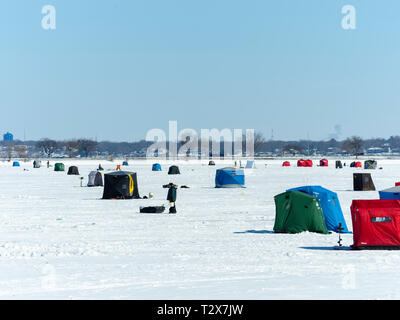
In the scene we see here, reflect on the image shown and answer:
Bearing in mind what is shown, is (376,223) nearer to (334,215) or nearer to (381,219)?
(381,219)

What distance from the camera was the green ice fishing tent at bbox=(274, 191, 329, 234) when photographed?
60.5 feet

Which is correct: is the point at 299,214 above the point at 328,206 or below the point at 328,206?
below

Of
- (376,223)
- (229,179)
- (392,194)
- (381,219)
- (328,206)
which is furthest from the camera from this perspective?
(229,179)

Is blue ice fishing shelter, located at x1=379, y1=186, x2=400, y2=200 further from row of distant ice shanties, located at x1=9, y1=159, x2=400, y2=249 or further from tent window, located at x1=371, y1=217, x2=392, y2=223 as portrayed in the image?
tent window, located at x1=371, y1=217, x2=392, y2=223

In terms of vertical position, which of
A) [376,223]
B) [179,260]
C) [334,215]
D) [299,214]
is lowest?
[179,260]

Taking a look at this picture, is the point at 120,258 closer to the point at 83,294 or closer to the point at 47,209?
the point at 83,294

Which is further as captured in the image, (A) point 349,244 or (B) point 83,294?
(A) point 349,244

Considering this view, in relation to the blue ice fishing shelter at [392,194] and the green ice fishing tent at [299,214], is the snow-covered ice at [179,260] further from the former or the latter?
the blue ice fishing shelter at [392,194]

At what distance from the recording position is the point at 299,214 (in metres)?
18.7

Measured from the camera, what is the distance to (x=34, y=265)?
1420 cm

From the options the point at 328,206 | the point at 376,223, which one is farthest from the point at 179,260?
the point at 328,206

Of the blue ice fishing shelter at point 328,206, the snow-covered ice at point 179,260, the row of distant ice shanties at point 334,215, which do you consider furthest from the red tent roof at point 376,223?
the blue ice fishing shelter at point 328,206
